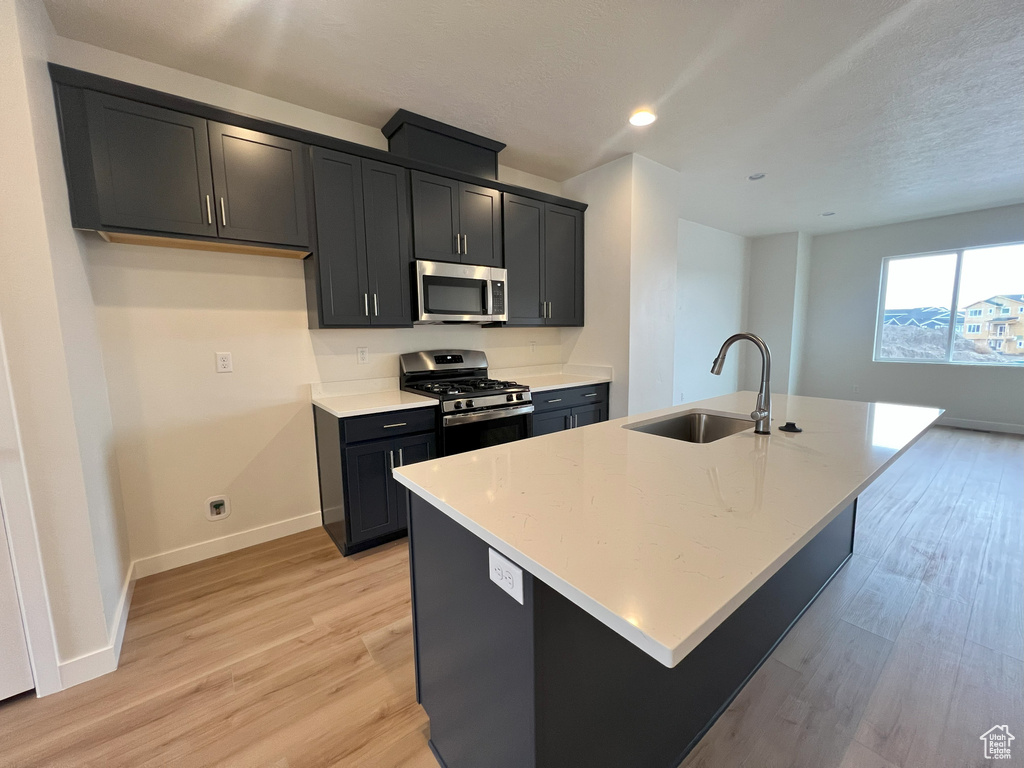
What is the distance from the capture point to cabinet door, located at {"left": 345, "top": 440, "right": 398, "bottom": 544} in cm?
235

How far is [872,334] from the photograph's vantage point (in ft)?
19.0

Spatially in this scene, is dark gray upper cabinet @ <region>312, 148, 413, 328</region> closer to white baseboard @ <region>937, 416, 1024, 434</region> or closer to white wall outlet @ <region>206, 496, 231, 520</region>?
white wall outlet @ <region>206, 496, 231, 520</region>

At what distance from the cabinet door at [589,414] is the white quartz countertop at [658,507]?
64.9 inches

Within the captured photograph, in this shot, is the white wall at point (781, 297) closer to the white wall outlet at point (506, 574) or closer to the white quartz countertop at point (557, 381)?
the white quartz countertop at point (557, 381)

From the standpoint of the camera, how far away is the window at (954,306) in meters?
4.89

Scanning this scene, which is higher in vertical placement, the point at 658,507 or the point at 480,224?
the point at 480,224

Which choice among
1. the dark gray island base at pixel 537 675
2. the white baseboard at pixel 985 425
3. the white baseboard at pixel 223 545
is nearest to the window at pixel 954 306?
the white baseboard at pixel 985 425

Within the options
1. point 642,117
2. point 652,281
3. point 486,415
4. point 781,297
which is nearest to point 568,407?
point 486,415

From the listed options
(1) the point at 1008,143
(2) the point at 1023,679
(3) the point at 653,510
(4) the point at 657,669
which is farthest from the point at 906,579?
(1) the point at 1008,143

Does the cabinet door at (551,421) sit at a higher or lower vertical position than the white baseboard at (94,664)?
higher

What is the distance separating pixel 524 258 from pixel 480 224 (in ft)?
1.54

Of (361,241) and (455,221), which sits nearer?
(361,241)

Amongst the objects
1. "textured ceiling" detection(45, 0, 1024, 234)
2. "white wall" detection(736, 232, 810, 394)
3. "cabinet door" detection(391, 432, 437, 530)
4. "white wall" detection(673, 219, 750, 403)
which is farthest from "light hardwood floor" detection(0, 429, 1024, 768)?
"white wall" detection(736, 232, 810, 394)

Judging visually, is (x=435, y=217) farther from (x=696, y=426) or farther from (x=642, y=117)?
(x=696, y=426)
